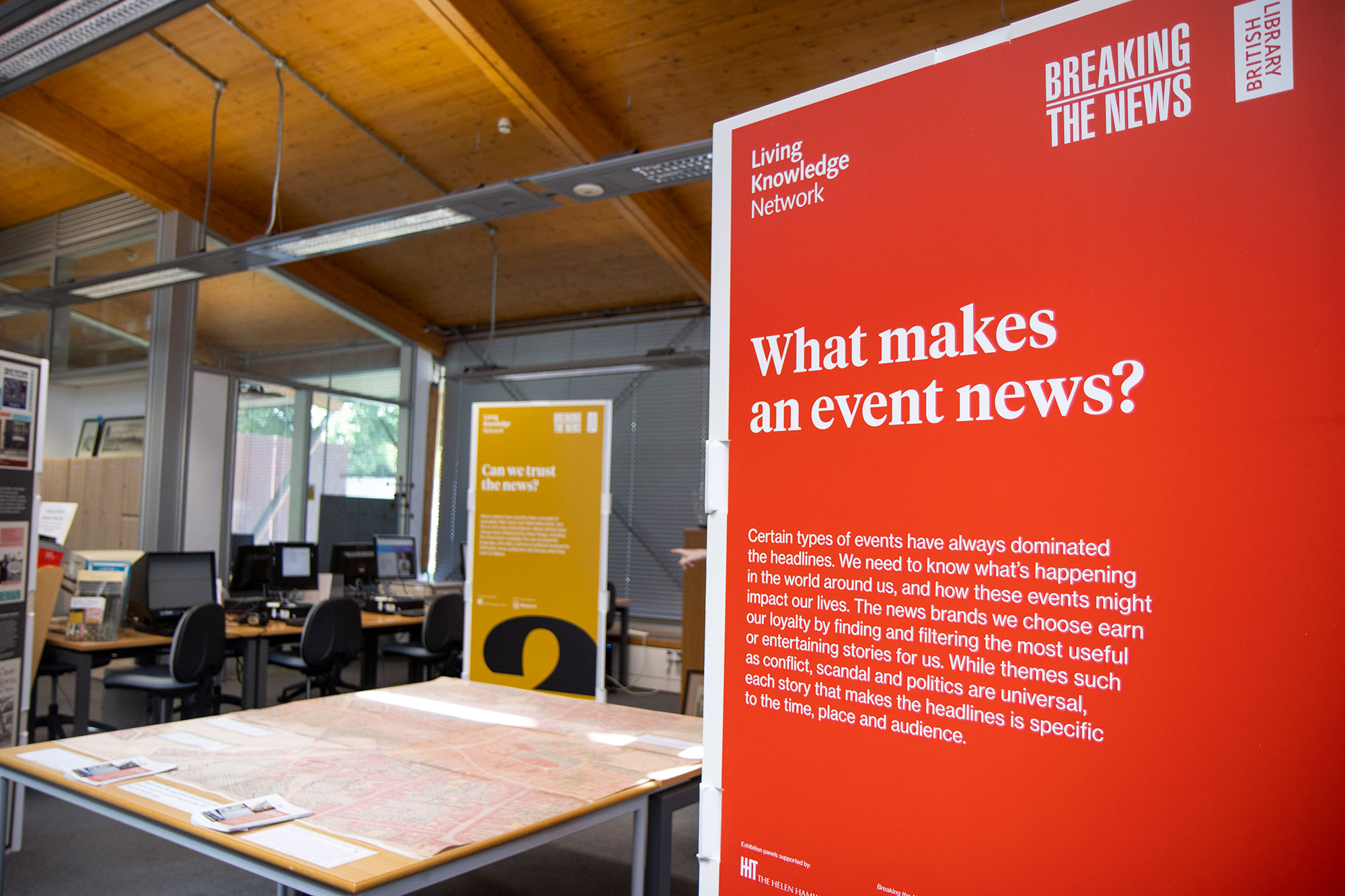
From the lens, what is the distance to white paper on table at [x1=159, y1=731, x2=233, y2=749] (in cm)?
272

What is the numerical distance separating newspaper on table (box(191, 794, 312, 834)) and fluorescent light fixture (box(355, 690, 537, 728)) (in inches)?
45.6

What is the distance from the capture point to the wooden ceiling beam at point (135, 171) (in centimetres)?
679

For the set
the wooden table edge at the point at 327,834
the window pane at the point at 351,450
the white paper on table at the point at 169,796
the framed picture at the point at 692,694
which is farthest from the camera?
the window pane at the point at 351,450

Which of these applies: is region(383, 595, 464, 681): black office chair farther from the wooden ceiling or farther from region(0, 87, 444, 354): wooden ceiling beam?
region(0, 87, 444, 354): wooden ceiling beam

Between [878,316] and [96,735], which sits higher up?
[878,316]

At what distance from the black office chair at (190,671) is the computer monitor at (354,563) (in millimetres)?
2016

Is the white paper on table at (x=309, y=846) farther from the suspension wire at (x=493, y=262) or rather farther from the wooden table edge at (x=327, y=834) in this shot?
the suspension wire at (x=493, y=262)

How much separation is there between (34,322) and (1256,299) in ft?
31.1

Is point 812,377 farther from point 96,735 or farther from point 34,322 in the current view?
point 34,322

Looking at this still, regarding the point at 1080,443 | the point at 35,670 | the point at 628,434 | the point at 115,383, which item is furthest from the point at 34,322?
the point at 1080,443

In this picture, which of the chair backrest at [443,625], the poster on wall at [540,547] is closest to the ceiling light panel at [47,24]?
the poster on wall at [540,547]

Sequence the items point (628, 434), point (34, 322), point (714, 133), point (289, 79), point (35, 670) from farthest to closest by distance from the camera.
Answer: point (628, 434), point (34, 322), point (289, 79), point (35, 670), point (714, 133)

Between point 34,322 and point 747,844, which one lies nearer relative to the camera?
point 747,844

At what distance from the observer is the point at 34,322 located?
7.84m
